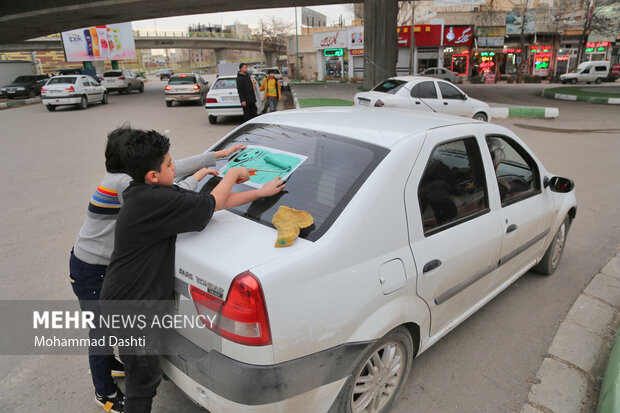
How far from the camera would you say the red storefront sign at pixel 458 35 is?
41.3 m

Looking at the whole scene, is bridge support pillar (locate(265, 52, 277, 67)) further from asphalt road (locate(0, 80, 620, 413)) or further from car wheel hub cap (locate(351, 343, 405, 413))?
car wheel hub cap (locate(351, 343, 405, 413))

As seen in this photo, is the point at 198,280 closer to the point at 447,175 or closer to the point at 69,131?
the point at 447,175

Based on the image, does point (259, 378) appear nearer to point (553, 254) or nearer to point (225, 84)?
point (553, 254)

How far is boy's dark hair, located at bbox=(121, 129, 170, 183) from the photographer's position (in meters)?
1.91

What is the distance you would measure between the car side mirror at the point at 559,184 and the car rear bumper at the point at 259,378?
7.96ft

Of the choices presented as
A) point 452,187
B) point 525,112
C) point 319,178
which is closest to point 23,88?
point 525,112

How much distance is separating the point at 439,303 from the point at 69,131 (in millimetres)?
14322

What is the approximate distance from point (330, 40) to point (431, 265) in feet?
159

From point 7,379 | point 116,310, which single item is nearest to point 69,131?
point 7,379

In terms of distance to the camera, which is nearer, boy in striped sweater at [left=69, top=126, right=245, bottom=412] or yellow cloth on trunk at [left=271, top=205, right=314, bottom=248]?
yellow cloth on trunk at [left=271, top=205, right=314, bottom=248]

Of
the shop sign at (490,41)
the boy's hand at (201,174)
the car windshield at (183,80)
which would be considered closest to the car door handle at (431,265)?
the boy's hand at (201,174)

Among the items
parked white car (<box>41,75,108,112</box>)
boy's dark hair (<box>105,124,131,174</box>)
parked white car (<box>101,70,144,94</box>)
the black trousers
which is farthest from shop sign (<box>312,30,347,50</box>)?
boy's dark hair (<box>105,124,131,174</box>)

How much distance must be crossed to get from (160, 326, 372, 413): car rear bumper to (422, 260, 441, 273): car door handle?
0.54 metres

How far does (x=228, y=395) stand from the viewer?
179cm
